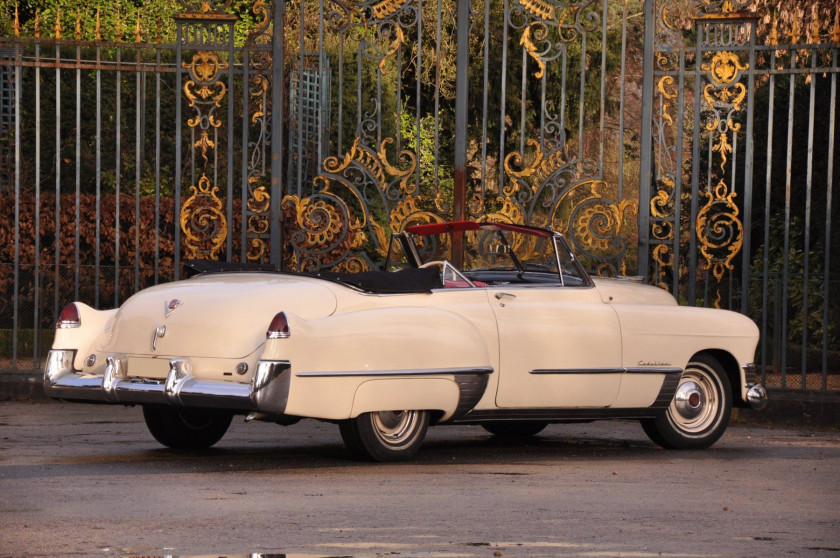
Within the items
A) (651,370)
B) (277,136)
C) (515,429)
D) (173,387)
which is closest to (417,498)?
(173,387)

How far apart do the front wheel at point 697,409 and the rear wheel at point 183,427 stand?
110 inches

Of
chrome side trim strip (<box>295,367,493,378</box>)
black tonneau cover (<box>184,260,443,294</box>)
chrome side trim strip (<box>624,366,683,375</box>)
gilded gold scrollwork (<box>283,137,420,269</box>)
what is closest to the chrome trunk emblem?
black tonneau cover (<box>184,260,443,294</box>)

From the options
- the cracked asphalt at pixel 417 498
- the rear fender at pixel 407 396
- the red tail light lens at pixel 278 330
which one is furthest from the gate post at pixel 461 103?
the red tail light lens at pixel 278 330

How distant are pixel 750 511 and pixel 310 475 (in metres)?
2.36

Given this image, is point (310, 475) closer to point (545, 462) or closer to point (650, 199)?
point (545, 462)

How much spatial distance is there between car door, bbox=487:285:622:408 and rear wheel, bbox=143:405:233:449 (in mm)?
1773

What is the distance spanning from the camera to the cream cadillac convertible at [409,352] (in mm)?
8219

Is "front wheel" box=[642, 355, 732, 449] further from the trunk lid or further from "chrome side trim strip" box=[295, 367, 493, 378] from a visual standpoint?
the trunk lid

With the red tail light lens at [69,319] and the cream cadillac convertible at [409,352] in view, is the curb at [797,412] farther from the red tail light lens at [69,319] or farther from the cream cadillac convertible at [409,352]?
the red tail light lens at [69,319]

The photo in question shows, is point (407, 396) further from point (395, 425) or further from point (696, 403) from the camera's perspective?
point (696, 403)

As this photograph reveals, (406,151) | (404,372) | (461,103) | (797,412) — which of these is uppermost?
(461,103)

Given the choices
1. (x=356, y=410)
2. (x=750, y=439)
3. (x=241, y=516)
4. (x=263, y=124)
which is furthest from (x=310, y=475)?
(x=263, y=124)

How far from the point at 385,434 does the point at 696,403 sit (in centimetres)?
238

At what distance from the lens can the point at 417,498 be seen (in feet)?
23.8
